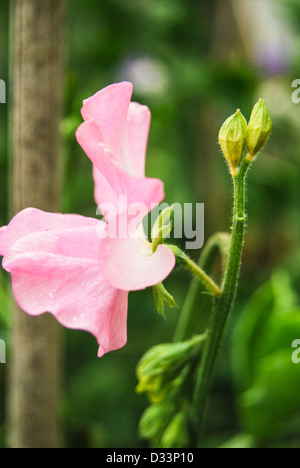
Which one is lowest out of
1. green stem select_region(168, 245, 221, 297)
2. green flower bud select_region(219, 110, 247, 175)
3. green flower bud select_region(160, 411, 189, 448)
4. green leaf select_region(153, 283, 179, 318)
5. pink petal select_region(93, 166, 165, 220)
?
green flower bud select_region(160, 411, 189, 448)

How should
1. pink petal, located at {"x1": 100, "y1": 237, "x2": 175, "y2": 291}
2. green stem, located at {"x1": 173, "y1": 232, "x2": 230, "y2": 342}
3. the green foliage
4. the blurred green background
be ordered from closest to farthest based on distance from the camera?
pink petal, located at {"x1": 100, "y1": 237, "x2": 175, "y2": 291} < green stem, located at {"x1": 173, "y1": 232, "x2": 230, "y2": 342} < the green foliage < the blurred green background

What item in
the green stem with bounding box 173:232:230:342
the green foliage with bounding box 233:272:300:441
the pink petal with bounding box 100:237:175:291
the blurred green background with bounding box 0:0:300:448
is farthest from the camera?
the blurred green background with bounding box 0:0:300:448

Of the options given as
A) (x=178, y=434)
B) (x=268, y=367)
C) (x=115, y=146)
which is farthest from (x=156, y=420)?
(x=115, y=146)

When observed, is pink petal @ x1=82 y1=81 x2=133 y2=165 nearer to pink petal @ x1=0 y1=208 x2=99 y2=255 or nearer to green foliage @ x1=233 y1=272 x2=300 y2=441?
pink petal @ x1=0 y1=208 x2=99 y2=255

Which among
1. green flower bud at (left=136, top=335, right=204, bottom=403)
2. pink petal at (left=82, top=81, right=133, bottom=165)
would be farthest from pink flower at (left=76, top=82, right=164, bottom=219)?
green flower bud at (left=136, top=335, right=204, bottom=403)

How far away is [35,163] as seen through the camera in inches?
21.1

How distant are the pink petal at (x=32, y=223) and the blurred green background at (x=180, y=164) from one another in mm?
301

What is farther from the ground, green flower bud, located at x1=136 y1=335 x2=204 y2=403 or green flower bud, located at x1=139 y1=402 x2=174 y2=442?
green flower bud, located at x1=136 y1=335 x2=204 y2=403

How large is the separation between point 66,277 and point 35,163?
212 mm

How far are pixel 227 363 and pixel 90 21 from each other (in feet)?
2.31

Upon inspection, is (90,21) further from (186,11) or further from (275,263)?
(275,263)

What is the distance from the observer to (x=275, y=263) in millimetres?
1229

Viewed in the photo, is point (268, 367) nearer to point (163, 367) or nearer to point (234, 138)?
point (163, 367)

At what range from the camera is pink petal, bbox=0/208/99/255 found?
0.36 meters
